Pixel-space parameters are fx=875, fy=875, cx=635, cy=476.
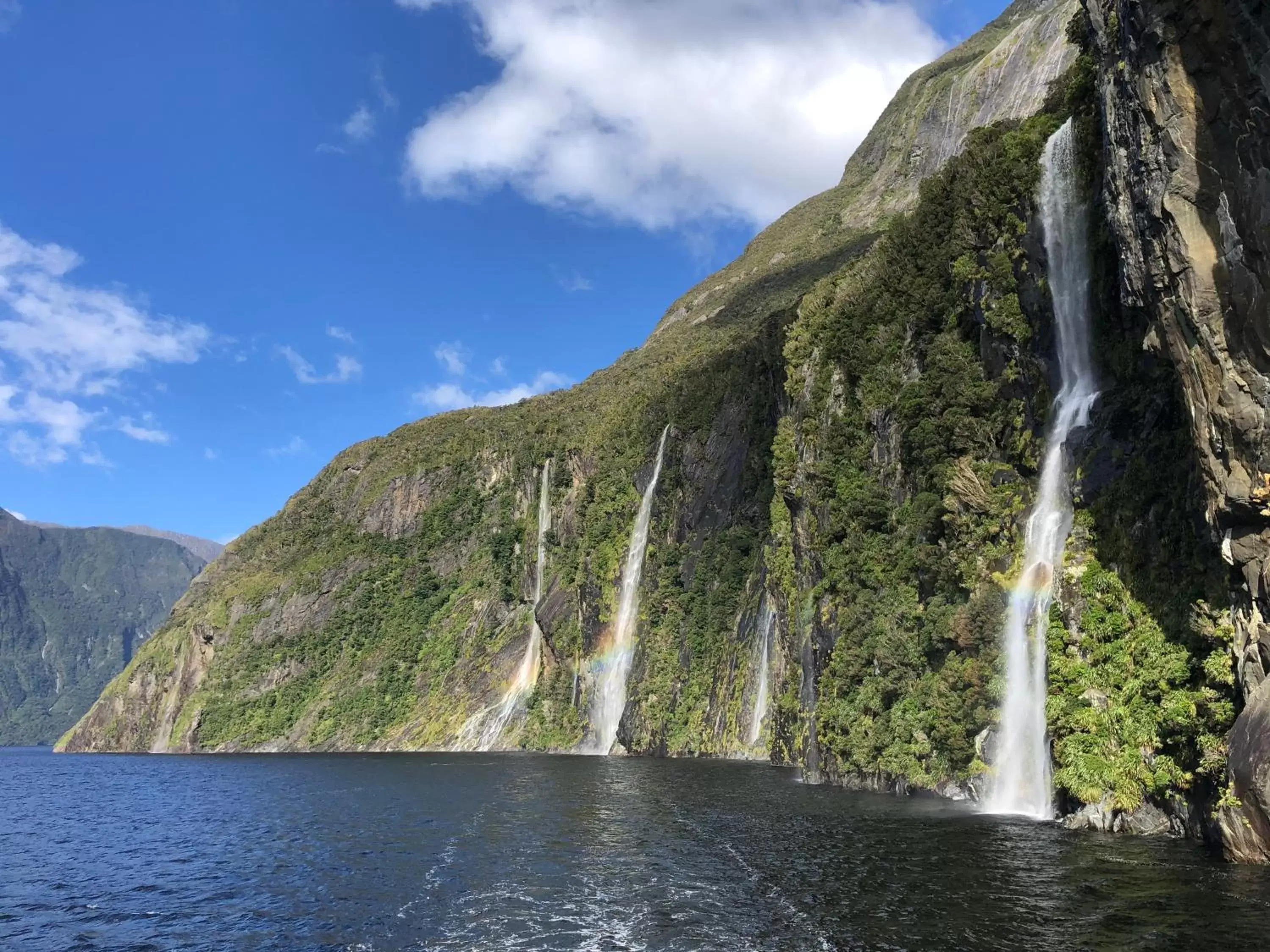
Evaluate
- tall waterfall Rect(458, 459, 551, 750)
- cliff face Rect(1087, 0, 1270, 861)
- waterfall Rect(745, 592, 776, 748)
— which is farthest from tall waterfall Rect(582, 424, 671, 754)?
cliff face Rect(1087, 0, 1270, 861)

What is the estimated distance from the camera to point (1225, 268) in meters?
20.3

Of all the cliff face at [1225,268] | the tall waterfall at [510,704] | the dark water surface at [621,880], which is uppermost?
the cliff face at [1225,268]

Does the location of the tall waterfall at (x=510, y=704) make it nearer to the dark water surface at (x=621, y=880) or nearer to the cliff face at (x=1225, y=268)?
the dark water surface at (x=621, y=880)

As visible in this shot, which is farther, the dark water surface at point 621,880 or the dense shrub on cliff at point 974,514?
the dense shrub on cliff at point 974,514

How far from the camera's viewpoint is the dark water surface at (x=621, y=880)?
17375 mm

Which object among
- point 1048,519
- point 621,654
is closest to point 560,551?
point 621,654

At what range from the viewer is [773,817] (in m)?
32.3

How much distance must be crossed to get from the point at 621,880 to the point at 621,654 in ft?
203

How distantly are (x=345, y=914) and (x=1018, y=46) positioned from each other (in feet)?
407

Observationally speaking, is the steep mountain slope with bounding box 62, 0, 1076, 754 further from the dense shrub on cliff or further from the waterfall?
the dense shrub on cliff


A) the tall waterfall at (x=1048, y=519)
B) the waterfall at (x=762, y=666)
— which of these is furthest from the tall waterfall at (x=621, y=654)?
the tall waterfall at (x=1048, y=519)

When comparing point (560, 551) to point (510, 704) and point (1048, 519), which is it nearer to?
point (510, 704)

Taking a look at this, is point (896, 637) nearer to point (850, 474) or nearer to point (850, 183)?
point (850, 474)

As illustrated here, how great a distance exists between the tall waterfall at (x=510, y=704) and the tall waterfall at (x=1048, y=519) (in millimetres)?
70966
